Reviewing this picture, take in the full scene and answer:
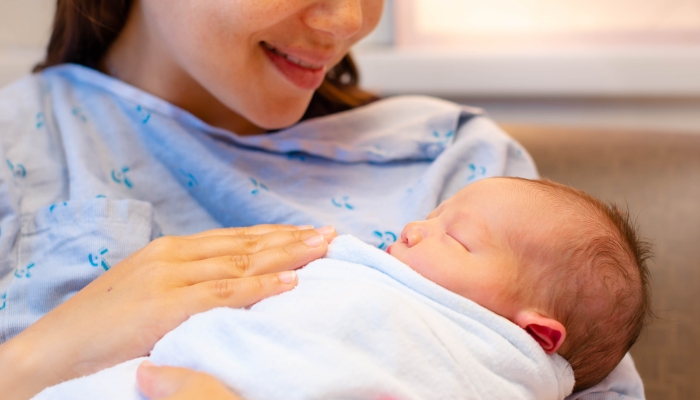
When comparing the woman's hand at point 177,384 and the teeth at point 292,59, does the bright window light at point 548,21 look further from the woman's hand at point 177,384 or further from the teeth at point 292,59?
the woman's hand at point 177,384

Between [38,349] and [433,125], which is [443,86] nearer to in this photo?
[433,125]

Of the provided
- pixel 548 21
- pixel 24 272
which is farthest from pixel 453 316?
pixel 548 21

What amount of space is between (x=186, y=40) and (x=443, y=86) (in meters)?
0.87

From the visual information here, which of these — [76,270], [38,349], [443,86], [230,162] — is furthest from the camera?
[443,86]

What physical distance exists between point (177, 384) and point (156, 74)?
71cm

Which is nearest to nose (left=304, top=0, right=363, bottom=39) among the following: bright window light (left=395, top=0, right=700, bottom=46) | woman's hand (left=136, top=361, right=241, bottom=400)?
woman's hand (left=136, top=361, right=241, bottom=400)

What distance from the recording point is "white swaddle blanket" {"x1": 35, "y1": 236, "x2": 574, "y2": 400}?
21.5 inches

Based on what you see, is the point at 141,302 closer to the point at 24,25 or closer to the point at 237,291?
the point at 237,291

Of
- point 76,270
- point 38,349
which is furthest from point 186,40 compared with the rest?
point 38,349

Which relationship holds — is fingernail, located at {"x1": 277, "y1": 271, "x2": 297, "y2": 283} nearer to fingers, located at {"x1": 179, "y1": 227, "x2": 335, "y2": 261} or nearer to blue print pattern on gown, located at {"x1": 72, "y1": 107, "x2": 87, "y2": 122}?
fingers, located at {"x1": 179, "y1": 227, "x2": 335, "y2": 261}

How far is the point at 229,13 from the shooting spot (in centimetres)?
83

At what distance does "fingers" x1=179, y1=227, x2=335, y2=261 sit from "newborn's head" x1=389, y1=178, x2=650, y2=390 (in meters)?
0.13

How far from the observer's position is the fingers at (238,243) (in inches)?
29.5

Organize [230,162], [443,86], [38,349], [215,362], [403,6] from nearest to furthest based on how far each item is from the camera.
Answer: [215,362]
[38,349]
[230,162]
[443,86]
[403,6]
